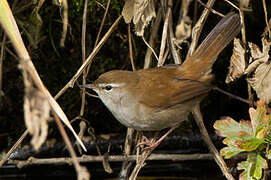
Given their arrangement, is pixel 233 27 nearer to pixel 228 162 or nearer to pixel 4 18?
pixel 228 162

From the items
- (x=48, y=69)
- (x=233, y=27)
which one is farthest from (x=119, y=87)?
(x=48, y=69)

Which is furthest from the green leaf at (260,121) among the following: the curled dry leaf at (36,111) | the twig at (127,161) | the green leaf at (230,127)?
the curled dry leaf at (36,111)

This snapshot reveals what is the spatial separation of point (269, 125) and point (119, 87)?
116 cm

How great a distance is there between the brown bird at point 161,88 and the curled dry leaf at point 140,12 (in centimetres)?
37

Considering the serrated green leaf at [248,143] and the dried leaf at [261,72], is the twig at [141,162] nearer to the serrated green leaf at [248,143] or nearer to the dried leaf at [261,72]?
the serrated green leaf at [248,143]

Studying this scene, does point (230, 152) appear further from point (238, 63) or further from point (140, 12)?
point (140, 12)

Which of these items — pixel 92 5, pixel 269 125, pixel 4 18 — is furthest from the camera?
pixel 92 5

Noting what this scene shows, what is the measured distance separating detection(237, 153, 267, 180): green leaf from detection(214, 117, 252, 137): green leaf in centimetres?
17

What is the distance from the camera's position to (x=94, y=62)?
4320mm

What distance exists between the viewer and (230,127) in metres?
2.70

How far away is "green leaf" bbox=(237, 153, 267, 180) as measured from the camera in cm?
259

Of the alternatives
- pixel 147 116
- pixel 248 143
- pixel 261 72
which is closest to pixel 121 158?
pixel 147 116

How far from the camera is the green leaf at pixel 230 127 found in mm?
2689

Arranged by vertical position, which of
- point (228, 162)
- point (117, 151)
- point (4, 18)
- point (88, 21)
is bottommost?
point (117, 151)
